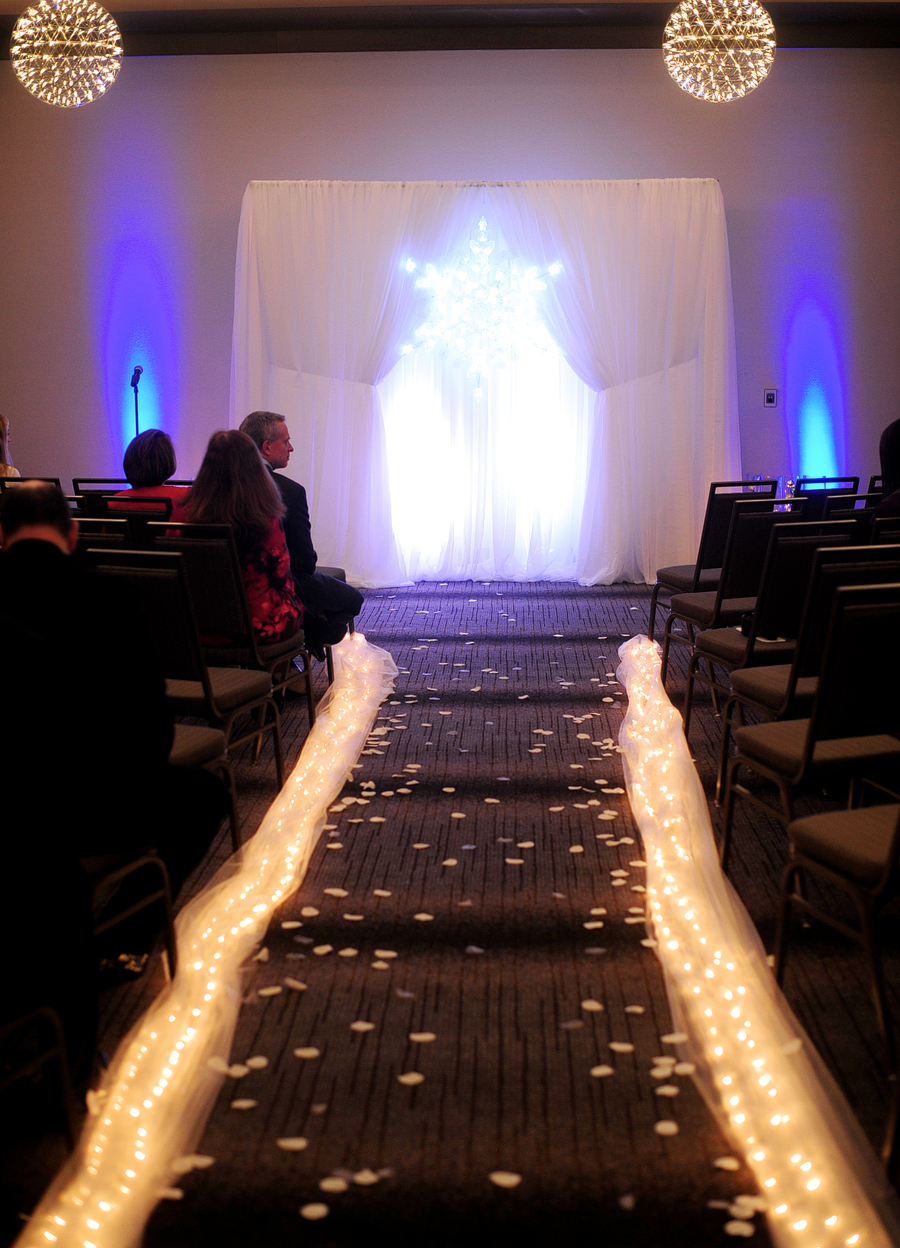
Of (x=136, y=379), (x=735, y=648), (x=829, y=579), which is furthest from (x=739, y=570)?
(x=136, y=379)

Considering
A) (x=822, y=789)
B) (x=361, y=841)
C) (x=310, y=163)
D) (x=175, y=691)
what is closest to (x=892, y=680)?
(x=822, y=789)

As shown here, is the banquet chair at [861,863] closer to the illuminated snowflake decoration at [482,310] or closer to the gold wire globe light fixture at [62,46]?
the gold wire globe light fixture at [62,46]

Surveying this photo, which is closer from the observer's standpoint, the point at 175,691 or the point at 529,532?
the point at 175,691

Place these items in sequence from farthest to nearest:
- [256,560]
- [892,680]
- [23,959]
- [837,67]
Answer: [837,67] → [256,560] → [892,680] → [23,959]

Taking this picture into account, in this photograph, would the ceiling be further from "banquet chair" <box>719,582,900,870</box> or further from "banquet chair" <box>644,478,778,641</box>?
"banquet chair" <box>719,582,900,870</box>

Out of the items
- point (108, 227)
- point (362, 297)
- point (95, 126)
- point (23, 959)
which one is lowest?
point (23, 959)

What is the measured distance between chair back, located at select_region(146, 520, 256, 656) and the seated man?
94 centimetres

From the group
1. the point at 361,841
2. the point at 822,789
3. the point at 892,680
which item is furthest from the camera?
the point at 822,789

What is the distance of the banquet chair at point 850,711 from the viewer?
2.36 m

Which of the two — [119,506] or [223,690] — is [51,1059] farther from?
[119,506]

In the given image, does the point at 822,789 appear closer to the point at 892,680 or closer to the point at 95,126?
the point at 892,680

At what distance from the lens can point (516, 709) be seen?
461 centimetres

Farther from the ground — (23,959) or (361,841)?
(23,959)

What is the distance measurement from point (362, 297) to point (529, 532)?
6.99 ft
